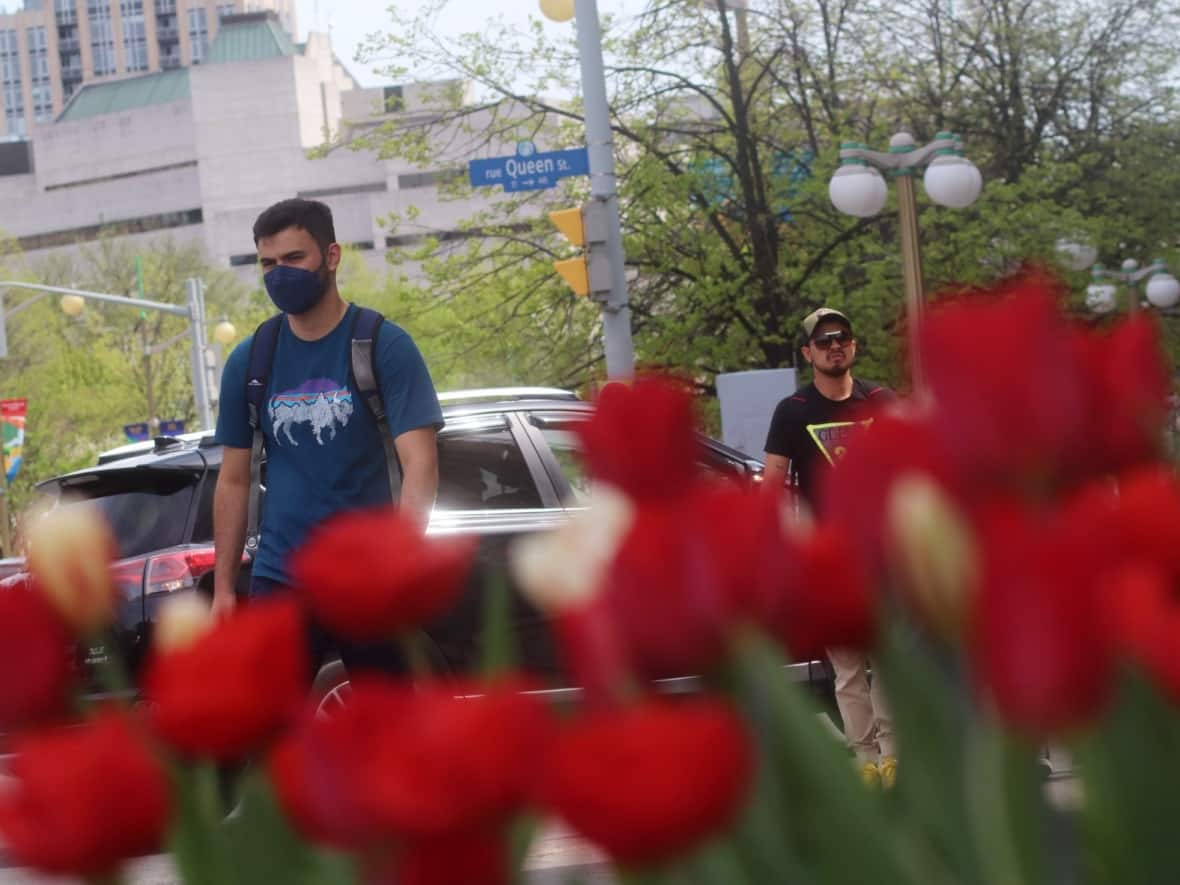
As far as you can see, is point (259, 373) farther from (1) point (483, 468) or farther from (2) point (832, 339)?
(1) point (483, 468)

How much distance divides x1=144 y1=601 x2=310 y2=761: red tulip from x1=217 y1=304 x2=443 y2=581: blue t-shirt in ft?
12.9

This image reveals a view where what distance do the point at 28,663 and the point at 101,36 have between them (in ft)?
586

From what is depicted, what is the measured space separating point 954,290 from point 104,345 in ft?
204

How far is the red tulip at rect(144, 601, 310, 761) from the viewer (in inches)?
27.7

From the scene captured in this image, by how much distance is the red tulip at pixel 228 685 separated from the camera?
70 cm

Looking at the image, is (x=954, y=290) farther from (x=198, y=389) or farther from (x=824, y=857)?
(x=198, y=389)

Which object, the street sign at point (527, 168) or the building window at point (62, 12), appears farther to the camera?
the building window at point (62, 12)

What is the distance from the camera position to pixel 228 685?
71 cm

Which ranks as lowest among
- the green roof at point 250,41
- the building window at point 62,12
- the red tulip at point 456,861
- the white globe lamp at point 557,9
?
the red tulip at point 456,861

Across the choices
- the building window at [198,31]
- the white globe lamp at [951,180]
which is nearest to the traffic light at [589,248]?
the white globe lamp at [951,180]

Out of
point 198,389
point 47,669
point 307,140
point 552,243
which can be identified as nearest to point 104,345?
point 198,389

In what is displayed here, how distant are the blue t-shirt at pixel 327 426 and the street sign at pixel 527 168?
8976 mm

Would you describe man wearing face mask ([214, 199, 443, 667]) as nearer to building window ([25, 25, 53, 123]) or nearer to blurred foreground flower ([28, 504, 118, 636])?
blurred foreground flower ([28, 504, 118, 636])

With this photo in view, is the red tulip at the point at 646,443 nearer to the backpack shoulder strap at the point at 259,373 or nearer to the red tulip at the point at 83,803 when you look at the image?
the red tulip at the point at 83,803
